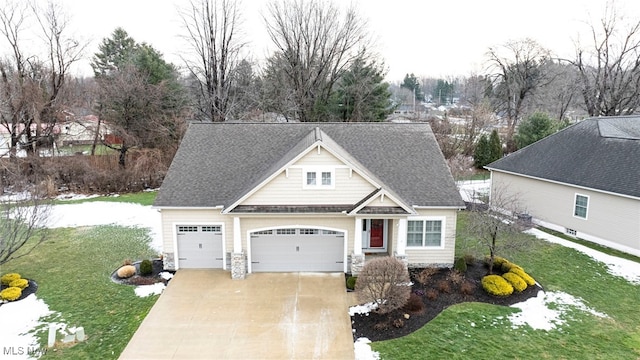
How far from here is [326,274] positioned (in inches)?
586

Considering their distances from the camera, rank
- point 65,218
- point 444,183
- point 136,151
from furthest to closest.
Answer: point 136,151 → point 65,218 → point 444,183

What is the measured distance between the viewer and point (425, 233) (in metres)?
15.2

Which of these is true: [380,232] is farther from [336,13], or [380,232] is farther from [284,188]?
[336,13]

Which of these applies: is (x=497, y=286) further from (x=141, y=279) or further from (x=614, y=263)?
(x=141, y=279)

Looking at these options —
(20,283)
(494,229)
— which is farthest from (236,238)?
(494,229)

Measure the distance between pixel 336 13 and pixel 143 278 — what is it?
29.1 m

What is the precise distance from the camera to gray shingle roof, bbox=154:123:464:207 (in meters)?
15.1

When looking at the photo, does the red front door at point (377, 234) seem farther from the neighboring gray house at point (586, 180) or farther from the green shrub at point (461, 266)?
the neighboring gray house at point (586, 180)

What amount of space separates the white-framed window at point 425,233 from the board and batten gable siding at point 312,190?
2412 millimetres

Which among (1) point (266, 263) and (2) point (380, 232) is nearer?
(1) point (266, 263)

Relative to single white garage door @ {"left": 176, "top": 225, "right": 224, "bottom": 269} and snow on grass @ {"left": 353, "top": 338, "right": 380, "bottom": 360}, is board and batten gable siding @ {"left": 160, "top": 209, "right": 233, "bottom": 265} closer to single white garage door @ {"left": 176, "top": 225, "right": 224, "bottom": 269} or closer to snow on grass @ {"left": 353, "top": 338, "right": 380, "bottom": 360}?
single white garage door @ {"left": 176, "top": 225, "right": 224, "bottom": 269}

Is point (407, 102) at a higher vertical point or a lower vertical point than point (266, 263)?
higher

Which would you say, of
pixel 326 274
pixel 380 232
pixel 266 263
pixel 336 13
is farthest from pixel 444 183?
pixel 336 13

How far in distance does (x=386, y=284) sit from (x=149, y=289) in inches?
323
